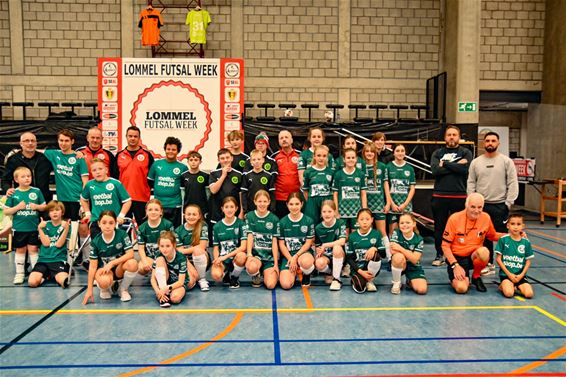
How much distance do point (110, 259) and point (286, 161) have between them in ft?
8.45

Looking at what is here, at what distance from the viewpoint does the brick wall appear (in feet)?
46.5

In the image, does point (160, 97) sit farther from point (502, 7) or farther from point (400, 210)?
point (502, 7)

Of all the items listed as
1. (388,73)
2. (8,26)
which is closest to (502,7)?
(388,73)

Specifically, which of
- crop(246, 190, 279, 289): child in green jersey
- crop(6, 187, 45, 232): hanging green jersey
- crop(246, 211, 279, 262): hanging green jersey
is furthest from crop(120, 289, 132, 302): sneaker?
crop(6, 187, 45, 232): hanging green jersey

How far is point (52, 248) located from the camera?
17.4 ft

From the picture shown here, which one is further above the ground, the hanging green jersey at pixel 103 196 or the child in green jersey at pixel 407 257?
the hanging green jersey at pixel 103 196

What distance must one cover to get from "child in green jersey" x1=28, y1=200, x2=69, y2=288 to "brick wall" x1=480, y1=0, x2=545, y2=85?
1340 centimetres

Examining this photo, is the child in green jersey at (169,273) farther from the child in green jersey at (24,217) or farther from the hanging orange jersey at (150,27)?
the hanging orange jersey at (150,27)

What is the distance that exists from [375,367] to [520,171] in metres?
10.9

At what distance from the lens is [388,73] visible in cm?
1462

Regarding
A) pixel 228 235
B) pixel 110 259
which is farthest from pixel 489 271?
pixel 110 259

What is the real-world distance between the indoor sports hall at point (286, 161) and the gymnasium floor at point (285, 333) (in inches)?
0.9

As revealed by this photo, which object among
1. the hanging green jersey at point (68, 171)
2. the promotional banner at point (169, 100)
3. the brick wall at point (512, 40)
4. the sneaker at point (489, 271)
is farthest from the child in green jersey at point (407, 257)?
the brick wall at point (512, 40)

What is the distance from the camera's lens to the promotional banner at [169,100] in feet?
30.2
